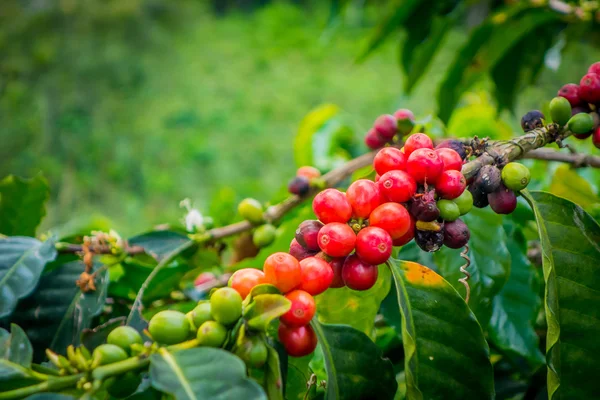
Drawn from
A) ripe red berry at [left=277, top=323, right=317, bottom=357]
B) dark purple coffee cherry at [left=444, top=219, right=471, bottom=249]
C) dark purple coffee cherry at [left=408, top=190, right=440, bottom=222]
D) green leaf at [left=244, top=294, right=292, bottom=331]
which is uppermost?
dark purple coffee cherry at [left=408, top=190, right=440, bottom=222]

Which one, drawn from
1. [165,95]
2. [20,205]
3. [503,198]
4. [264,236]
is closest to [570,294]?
[503,198]

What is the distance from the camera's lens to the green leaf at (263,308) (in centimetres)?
41

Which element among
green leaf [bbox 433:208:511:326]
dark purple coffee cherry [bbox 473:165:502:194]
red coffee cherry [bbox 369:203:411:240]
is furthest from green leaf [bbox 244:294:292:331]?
green leaf [bbox 433:208:511:326]

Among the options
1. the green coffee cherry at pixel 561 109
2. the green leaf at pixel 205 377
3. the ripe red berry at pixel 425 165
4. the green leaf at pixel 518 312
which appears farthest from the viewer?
the green leaf at pixel 518 312

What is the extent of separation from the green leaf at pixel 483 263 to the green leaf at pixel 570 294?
153 mm

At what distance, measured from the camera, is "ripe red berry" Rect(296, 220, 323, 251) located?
50 cm

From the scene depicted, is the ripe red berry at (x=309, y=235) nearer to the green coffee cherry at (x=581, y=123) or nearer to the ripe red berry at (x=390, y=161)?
the ripe red berry at (x=390, y=161)

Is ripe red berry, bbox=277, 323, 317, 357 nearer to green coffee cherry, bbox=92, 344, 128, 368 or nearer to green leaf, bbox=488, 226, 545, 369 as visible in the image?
green coffee cherry, bbox=92, 344, 128, 368

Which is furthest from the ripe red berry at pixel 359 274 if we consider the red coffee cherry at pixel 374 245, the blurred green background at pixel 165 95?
the blurred green background at pixel 165 95

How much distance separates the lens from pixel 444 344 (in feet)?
1.64

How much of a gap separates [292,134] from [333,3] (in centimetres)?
248

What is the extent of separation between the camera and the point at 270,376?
436 mm

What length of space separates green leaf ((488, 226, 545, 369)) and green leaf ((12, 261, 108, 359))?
0.54 metres

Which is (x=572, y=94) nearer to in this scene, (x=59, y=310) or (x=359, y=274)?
(x=359, y=274)
